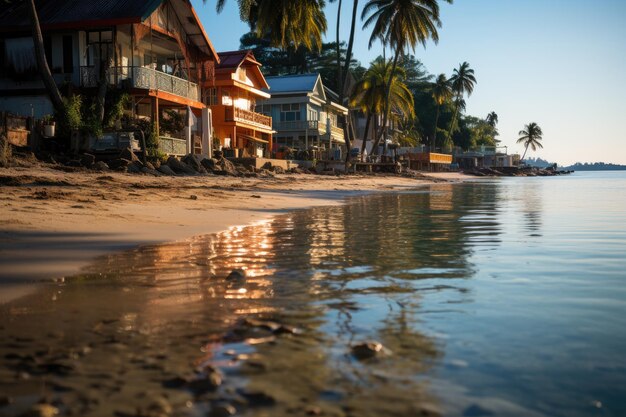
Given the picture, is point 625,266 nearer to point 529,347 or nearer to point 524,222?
point 529,347

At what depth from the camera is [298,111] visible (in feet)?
162

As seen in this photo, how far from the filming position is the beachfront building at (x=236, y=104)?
35.7 metres

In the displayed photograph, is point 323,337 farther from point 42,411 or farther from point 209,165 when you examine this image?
point 209,165

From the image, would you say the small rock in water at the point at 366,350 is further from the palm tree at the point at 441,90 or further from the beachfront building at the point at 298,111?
the palm tree at the point at 441,90

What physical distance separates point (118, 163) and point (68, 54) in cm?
1021

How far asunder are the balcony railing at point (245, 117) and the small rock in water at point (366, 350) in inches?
1336

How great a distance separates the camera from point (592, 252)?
6574mm

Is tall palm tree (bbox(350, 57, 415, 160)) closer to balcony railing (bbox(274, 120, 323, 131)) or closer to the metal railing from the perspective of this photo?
balcony railing (bbox(274, 120, 323, 131))

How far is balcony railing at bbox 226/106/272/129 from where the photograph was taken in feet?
117

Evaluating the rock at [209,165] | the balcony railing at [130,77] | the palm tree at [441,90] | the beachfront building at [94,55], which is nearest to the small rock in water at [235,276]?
the rock at [209,165]

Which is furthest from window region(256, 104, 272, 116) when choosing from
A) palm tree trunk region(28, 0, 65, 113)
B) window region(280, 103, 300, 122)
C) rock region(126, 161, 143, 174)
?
rock region(126, 161, 143, 174)

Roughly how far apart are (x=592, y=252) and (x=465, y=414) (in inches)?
209

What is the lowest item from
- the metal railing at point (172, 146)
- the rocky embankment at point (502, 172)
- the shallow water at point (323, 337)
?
the shallow water at point (323, 337)

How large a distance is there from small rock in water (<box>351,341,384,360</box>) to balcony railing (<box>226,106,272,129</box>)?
111 ft
